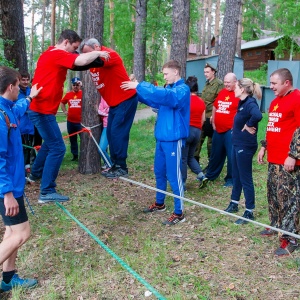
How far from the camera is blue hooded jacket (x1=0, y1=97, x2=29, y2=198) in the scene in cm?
323

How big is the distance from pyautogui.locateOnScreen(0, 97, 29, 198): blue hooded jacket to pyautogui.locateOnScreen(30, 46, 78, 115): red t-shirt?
132 cm

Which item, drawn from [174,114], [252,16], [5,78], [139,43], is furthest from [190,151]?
[252,16]

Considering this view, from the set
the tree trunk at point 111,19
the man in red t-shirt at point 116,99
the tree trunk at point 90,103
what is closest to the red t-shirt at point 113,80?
the man in red t-shirt at point 116,99

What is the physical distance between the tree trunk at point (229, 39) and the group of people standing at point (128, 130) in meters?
5.19

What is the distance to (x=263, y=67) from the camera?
115 ft

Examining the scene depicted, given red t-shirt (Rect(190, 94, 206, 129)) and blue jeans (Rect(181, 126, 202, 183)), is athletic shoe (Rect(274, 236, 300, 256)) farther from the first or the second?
red t-shirt (Rect(190, 94, 206, 129))

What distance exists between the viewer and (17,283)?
12.5 feet

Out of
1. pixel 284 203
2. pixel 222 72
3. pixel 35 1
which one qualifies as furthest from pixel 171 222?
pixel 35 1

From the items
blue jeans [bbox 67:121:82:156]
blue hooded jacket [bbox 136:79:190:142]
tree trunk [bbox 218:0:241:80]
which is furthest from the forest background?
tree trunk [bbox 218:0:241:80]

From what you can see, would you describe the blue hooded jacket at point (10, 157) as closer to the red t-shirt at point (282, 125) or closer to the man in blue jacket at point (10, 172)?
the man in blue jacket at point (10, 172)

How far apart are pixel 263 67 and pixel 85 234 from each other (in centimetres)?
3357

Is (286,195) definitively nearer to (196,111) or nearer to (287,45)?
(196,111)

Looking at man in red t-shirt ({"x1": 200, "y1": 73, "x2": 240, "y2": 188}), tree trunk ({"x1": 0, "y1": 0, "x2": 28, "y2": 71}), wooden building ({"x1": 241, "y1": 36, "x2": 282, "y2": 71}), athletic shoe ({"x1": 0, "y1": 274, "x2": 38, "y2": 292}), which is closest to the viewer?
athletic shoe ({"x1": 0, "y1": 274, "x2": 38, "y2": 292})

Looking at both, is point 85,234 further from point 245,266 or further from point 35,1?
point 35,1
